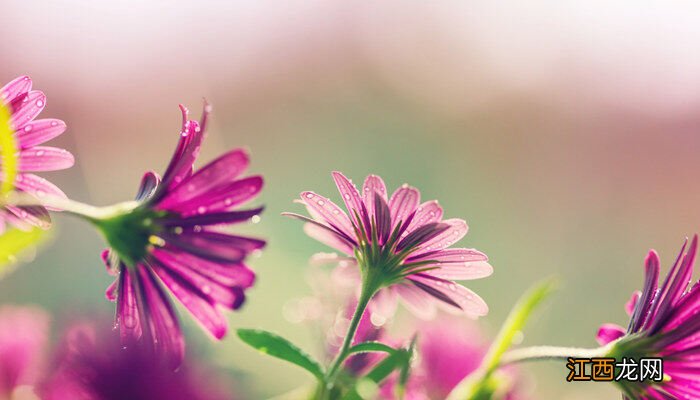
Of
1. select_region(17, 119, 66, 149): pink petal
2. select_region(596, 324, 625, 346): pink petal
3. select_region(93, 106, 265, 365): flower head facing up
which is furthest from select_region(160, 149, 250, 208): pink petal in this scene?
select_region(596, 324, 625, 346): pink petal

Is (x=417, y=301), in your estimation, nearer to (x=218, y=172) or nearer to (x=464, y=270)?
(x=464, y=270)

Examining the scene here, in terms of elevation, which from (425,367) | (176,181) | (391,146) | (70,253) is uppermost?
(391,146)

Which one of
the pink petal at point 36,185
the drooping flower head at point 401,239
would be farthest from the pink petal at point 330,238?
the pink petal at point 36,185

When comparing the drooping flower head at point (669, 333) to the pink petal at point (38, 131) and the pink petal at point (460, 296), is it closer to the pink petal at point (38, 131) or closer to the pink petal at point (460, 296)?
the pink petal at point (460, 296)

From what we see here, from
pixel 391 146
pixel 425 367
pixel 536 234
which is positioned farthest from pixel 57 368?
pixel 391 146

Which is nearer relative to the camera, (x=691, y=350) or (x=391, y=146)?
(x=691, y=350)

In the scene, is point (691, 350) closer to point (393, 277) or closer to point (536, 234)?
point (393, 277)

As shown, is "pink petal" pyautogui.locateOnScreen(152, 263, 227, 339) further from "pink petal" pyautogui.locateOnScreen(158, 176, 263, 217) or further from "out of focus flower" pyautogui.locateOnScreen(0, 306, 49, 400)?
"out of focus flower" pyautogui.locateOnScreen(0, 306, 49, 400)

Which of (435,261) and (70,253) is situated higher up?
(435,261)
